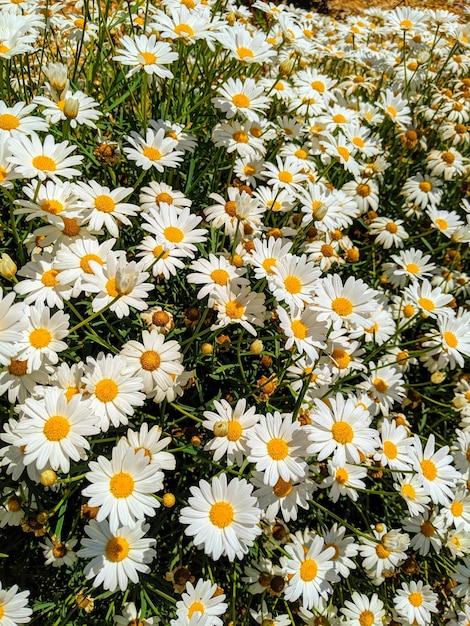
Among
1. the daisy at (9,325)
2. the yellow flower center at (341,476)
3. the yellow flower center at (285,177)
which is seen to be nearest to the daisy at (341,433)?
the yellow flower center at (341,476)

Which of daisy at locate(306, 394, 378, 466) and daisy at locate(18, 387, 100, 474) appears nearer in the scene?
daisy at locate(18, 387, 100, 474)

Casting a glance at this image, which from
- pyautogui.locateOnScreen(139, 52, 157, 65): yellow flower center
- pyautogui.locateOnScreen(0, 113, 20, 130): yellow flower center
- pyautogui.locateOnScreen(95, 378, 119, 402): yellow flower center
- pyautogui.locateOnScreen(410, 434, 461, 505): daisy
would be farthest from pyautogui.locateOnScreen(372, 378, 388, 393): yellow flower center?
pyautogui.locateOnScreen(0, 113, 20, 130): yellow flower center

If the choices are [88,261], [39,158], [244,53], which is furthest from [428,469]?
[244,53]

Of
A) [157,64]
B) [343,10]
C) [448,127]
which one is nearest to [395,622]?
[157,64]

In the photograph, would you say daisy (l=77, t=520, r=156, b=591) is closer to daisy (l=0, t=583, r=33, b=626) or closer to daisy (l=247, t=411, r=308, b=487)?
daisy (l=0, t=583, r=33, b=626)

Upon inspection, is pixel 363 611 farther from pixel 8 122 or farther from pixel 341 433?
pixel 8 122

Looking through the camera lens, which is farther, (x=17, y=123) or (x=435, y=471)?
(x=435, y=471)

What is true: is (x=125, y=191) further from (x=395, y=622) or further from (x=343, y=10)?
(x=343, y=10)
